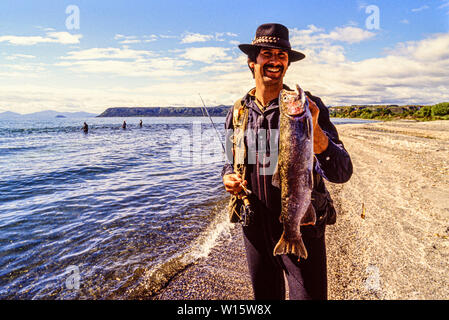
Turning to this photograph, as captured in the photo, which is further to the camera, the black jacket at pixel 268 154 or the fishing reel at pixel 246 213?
the fishing reel at pixel 246 213

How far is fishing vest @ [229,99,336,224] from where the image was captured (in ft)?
8.15

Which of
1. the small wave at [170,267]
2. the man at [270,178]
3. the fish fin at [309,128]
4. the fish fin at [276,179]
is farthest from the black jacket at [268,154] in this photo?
the small wave at [170,267]

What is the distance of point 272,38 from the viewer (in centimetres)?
262

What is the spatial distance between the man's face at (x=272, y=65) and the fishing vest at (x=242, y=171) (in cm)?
38

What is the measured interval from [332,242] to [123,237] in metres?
5.89

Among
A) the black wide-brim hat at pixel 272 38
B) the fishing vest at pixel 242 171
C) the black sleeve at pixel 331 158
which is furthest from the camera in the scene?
the black wide-brim hat at pixel 272 38

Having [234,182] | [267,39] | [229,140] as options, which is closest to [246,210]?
[234,182]

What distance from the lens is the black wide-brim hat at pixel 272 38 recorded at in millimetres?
2603

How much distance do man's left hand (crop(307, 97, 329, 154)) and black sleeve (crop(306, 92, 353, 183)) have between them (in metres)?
0.06

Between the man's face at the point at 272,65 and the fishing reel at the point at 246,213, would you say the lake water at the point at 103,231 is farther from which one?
the man's face at the point at 272,65

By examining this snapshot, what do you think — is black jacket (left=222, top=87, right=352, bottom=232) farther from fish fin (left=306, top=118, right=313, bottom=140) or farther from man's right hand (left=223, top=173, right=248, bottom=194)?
fish fin (left=306, top=118, right=313, bottom=140)

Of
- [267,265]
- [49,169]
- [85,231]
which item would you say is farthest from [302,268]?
[49,169]

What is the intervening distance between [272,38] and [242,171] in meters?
1.46
